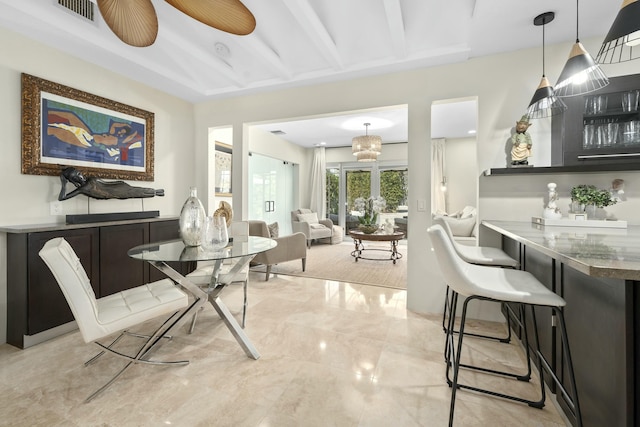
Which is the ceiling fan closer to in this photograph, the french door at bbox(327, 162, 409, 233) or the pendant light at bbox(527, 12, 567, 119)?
the pendant light at bbox(527, 12, 567, 119)

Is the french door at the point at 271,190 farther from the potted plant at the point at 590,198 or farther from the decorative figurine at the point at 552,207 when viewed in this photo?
the potted plant at the point at 590,198

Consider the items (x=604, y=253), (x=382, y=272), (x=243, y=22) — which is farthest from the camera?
(x=382, y=272)

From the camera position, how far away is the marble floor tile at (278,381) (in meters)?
1.52

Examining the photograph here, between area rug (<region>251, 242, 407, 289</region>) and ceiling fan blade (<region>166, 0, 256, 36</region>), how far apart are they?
3211 mm

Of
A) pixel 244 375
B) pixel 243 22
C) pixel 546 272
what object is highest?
pixel 243 22

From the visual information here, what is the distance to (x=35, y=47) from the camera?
96.0 inches

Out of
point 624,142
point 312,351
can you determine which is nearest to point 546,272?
point 624,142

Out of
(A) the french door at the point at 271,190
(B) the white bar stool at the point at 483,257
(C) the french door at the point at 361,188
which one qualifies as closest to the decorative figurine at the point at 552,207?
(B) the white bar stool at the point at 483,257

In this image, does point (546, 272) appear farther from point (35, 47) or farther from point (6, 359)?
point (35, 47)

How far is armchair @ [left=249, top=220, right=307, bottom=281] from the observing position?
407 cm

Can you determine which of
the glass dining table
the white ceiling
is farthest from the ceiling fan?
the glass dining table

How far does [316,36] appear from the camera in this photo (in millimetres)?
2420

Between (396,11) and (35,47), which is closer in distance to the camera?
(396,11)

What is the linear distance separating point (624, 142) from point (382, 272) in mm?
3021
